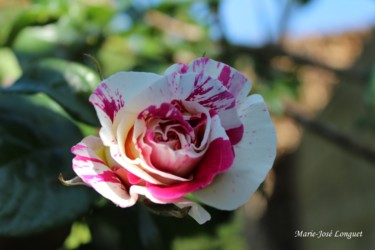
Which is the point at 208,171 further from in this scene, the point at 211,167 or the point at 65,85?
the point at 65,85

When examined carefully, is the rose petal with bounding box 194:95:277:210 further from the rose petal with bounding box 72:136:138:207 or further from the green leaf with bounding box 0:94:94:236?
the green leaf with bounding box 0:94:94:236

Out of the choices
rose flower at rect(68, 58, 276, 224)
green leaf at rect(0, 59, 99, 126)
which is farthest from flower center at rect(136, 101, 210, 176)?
green leaf at rect(0, 59, 99, 126)

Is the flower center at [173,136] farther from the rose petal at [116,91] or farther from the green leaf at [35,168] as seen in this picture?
the green leaf at [35,168]

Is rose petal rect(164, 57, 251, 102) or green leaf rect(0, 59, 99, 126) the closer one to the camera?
rose petal rect(164, 57, 251, 102)

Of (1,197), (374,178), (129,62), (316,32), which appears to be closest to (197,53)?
(129,62)

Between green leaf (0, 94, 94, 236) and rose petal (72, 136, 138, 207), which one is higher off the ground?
rose petal (72, 136, 138, 207)

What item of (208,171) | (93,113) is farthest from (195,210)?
(93,113)
